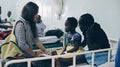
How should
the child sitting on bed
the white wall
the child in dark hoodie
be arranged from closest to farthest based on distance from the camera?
the child in dark hoodie → the child sitting on bed → the white wall

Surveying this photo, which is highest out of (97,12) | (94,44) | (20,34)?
(97,12)

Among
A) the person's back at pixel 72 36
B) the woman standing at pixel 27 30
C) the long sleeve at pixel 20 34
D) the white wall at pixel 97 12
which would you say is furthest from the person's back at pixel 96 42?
the long sleeve at pixel 20 34

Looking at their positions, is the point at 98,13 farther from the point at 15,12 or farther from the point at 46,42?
the point at 15,12

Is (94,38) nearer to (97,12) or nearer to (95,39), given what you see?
(95,39)

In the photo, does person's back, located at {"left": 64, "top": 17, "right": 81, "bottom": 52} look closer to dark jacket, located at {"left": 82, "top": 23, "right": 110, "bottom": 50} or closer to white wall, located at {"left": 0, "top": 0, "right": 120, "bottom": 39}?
dark jacket, located at {"left": 82, "top": 23, "right": 110, "bottom": 50}

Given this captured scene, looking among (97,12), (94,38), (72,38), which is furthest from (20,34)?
(97,12)

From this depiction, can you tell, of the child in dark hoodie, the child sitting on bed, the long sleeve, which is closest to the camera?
the long sleeve

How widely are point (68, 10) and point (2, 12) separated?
15.9 feet

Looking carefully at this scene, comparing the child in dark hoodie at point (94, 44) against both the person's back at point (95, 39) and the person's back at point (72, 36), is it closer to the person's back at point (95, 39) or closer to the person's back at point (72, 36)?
the person's back at point (95, 39)

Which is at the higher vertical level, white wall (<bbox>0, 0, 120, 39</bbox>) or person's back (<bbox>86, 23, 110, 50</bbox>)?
white wall (<bbox>0, 0, 120, 39</bbox>)

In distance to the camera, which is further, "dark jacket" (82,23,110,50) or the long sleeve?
"dark jacket" (82,23,110,50)

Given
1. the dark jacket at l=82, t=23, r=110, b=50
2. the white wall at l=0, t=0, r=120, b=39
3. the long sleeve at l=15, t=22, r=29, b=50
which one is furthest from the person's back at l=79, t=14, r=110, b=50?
the long sleeve at l=15, t=22, r=29, b=50

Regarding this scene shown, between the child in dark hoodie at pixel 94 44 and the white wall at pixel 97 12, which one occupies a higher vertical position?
the white wall at pixel 97 12

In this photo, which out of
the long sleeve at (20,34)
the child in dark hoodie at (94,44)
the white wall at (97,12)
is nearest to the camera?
the long sleeve at (20,34)
